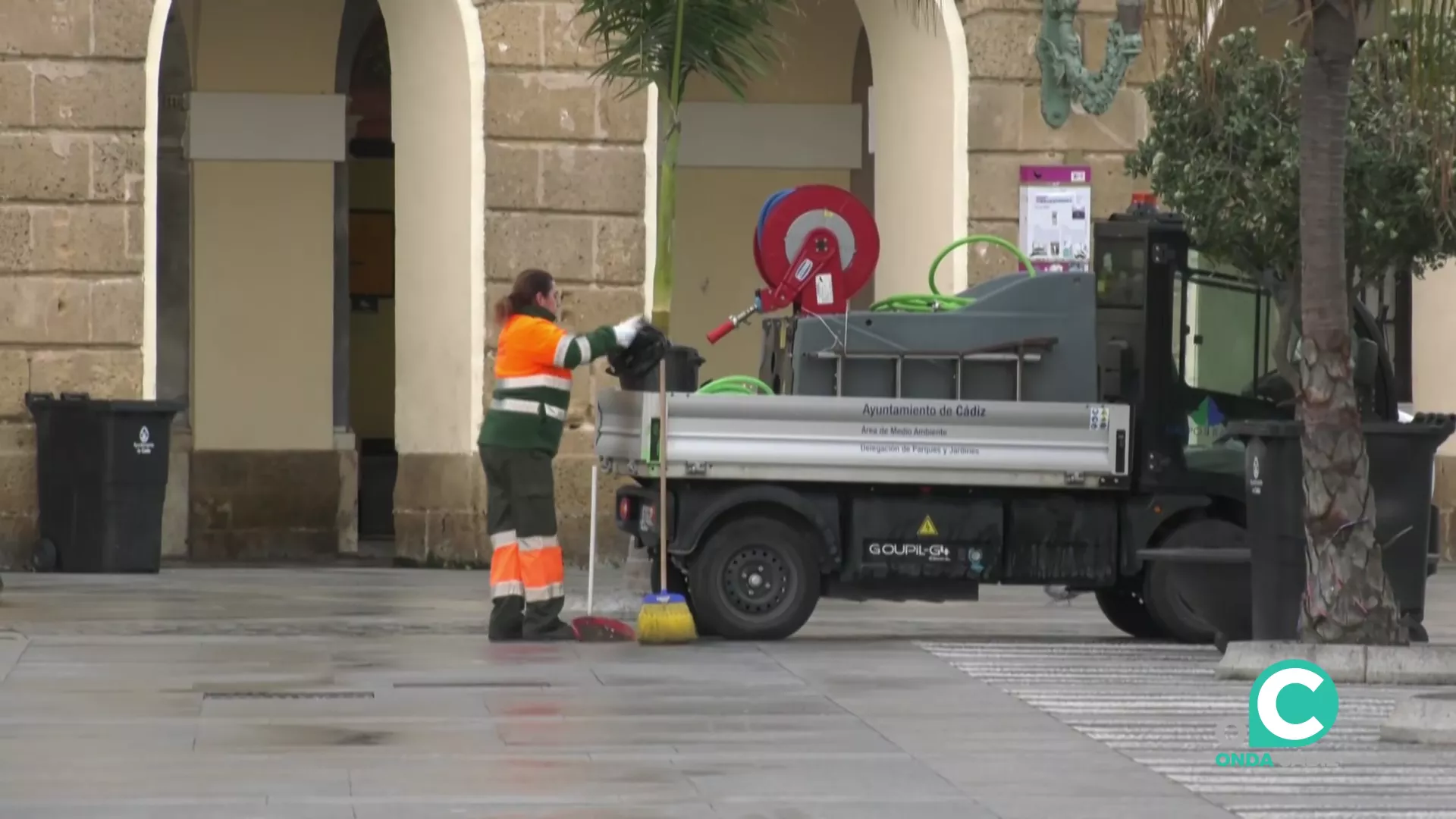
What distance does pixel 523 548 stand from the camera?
13734 millimetres

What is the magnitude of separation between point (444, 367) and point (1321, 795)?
12033mm

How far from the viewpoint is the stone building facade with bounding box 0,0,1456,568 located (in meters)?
18.7

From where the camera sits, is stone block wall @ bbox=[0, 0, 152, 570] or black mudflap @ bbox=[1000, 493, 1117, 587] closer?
black mudflap @ bbox=[1000, 493, 1117, 587]

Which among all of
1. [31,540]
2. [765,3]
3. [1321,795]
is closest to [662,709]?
[1321,795]

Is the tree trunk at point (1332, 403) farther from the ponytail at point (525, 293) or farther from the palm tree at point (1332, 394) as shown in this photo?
the ponytail at point (525, 293)

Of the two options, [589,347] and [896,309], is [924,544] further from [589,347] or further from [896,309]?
[589,347]

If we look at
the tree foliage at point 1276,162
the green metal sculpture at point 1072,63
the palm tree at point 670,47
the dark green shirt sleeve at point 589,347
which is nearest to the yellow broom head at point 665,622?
the dark green shirt sleeve at point 589,347

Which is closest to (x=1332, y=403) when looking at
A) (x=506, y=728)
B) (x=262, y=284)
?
(x=506, y=728)

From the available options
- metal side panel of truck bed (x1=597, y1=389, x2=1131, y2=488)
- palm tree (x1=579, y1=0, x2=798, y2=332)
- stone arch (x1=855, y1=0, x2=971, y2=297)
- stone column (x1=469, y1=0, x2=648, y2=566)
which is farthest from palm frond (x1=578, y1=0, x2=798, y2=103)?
stone arch (x1=855, y1=0, x2=971, y2=297)

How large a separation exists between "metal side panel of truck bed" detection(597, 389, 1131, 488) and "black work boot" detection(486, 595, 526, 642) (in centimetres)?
88

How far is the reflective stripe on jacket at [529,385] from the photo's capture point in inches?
541

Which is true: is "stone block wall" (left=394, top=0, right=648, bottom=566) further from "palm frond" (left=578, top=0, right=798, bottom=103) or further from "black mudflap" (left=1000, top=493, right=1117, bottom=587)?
"black mudflap" (left=1000, top=493, right=1117, bottom=587)

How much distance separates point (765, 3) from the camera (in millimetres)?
15883

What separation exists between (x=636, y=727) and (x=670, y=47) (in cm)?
650
